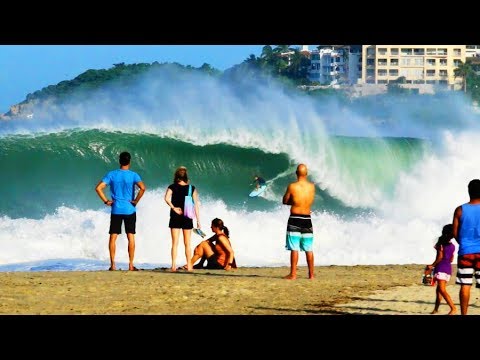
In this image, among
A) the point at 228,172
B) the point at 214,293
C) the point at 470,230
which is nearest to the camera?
the point at 470,230

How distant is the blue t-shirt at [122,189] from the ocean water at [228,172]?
4.83 meters

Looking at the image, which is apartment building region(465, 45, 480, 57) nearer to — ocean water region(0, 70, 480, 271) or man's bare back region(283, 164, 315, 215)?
ocean water region(0, 70, 480, 271)

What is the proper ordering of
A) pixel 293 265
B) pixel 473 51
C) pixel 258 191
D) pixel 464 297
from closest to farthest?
1. pixel 464 297
2. pixel 293 265
3. pixel 258 191
4. pixel 473 51

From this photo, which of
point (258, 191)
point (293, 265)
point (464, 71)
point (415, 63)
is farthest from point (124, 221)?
point (415, 63)

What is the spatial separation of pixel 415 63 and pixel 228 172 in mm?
75273

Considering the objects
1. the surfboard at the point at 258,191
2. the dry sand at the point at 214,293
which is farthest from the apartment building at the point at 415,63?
the dry sand at the point at 214,293

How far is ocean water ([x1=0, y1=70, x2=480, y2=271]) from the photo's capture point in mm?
21891

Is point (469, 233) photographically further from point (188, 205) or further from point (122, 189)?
point (122, 189)

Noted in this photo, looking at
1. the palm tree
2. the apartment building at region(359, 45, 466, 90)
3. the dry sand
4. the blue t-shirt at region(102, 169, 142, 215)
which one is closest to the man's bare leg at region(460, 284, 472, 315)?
the dry sand

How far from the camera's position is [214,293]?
1277 centimetres
